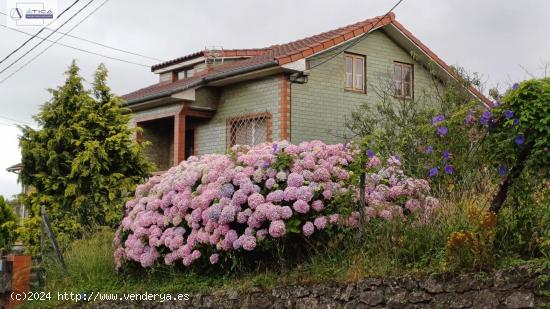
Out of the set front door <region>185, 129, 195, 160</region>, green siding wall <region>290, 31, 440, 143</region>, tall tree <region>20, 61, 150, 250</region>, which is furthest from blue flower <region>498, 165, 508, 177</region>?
front door <region>185, 129, 195, 160</region>

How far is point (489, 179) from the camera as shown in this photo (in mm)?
7715

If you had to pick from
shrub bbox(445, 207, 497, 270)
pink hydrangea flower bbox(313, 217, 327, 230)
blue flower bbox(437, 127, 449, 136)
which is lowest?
shrub bbox(445, 207, 497, 270)

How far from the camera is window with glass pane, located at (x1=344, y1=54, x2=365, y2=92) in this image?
60.4ft

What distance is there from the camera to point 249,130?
17922mm

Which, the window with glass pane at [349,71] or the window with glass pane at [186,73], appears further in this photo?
the window with glass pane at [186,73]

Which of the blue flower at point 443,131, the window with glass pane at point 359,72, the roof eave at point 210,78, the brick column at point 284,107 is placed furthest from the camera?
the window with glass pane at point 359,72

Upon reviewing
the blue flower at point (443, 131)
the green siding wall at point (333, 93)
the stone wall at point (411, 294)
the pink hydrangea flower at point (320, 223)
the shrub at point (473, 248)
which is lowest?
the stone wall at point (411, 294)

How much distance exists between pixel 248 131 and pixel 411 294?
38.1 feet

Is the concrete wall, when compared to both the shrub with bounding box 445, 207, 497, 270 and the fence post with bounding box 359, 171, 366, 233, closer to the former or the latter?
the fence post with bounding box 359, 171, 366, 233

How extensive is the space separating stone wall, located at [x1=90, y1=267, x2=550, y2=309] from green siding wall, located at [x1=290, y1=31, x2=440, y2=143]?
29.6 ft

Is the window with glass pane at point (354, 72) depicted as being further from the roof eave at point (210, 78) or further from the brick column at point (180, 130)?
the brick column at point (180, 130)

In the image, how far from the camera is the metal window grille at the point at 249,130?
17.3 m

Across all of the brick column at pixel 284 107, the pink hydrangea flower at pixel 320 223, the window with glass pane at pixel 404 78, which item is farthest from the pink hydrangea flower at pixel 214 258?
the window with glass pane at pixel 404 78

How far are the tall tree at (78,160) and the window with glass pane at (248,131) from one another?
3909 millimetres
